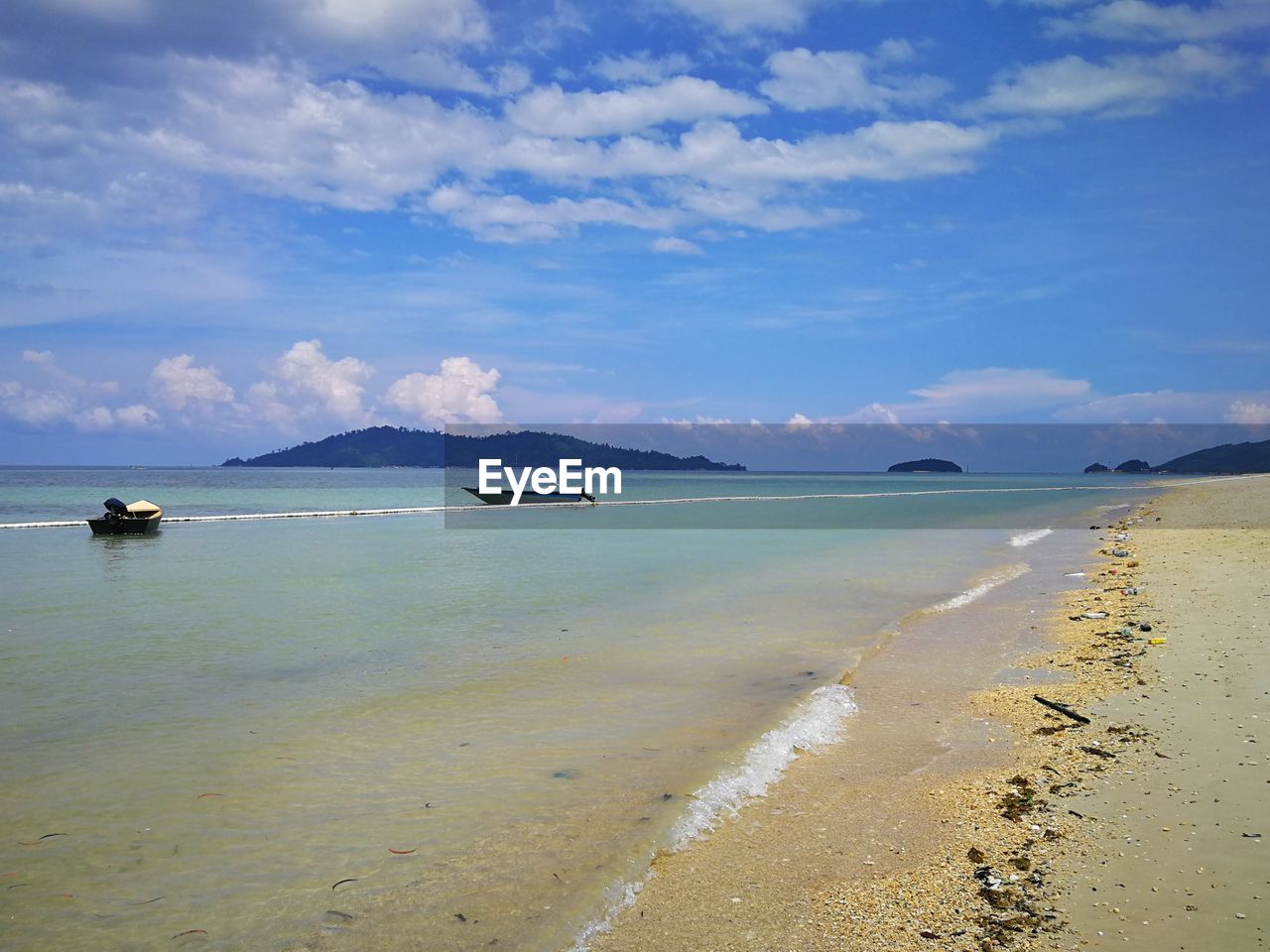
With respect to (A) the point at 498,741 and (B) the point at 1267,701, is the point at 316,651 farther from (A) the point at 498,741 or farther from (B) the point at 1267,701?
(B) the point at 1267,701

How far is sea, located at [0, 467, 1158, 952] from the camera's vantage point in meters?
4.51

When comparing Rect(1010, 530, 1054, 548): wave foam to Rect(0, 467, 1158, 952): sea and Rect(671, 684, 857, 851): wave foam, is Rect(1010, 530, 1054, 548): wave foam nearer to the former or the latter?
Rect(0, 467, 1158, 952): sea

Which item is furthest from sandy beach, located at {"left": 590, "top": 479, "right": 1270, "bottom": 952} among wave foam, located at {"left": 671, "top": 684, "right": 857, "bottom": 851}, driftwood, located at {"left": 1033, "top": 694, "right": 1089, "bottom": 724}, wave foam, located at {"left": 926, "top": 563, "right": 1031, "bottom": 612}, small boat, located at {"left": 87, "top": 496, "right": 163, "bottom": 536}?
small boat, located at {"left": 87, "top": 496, "right": 163, "bottom": 536}

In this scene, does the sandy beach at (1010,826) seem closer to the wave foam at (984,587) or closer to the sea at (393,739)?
the sea at (393,739)

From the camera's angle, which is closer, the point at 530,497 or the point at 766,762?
the point at 766,762

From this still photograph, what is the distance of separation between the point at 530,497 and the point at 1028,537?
130ft

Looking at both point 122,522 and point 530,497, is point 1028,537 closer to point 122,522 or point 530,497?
point 122,522

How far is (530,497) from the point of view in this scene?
6266 centimetres

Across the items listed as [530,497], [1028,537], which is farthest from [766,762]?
[530,497]

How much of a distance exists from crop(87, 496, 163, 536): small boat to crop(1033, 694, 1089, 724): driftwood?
111 ft

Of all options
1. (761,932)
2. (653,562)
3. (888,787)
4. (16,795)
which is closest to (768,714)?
(888,787)

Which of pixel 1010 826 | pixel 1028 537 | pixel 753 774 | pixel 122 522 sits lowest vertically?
pixel 1028 537

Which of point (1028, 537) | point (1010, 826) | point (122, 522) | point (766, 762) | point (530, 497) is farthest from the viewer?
point (530, 497)

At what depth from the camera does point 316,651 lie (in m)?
11.0
